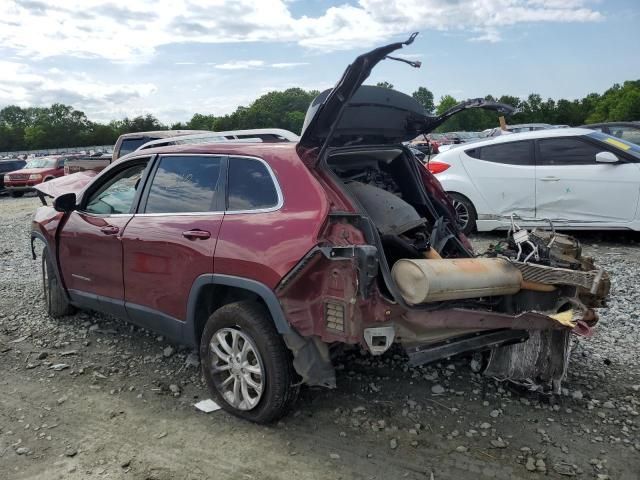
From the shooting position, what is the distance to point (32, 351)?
477cm

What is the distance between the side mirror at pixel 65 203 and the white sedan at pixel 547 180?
5430mm

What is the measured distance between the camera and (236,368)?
349cm

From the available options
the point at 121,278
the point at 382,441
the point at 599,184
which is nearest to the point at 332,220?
the point at 382,441

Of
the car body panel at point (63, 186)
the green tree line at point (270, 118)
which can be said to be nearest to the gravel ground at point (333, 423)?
the car body panel at point (63, 186)

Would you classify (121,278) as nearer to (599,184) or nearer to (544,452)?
(544,452)

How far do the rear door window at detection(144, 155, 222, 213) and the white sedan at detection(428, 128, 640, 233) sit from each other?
16.1 ft

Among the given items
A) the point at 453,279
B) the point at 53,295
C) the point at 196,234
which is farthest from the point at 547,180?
the point at 53,295

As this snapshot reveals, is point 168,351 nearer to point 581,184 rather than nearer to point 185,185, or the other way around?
point 185,185

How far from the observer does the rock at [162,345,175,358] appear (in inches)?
179

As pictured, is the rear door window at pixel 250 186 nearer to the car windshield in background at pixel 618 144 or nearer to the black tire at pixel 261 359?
the black tire at pixel 261 359

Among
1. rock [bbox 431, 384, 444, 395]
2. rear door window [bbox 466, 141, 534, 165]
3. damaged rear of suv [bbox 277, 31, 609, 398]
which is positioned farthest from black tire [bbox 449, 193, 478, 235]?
rock [bbox 431, 384, 444, 395]

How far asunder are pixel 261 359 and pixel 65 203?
257 centimetres

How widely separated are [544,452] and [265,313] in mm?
1788

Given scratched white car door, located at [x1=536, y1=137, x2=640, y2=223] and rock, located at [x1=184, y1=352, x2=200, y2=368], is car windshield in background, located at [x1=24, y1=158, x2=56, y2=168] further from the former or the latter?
rock, located at [x1=184, y1=352, x2=200, y2=368]
